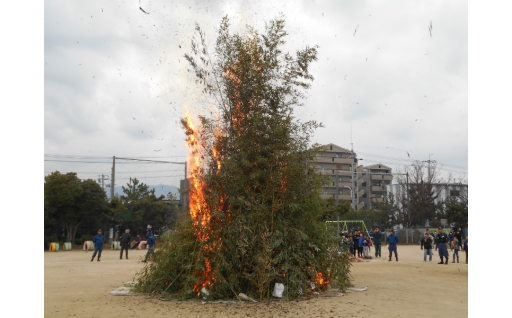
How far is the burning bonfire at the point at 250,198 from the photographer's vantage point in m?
9.27

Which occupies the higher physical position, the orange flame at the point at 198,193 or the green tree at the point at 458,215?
the orange flame at the point at 198,193

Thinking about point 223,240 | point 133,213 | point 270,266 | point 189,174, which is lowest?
point 133,213

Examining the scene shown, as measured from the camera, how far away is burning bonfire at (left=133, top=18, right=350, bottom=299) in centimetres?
927

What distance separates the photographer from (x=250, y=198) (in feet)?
31.6

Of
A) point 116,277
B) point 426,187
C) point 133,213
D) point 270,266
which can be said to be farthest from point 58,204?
point 426,187

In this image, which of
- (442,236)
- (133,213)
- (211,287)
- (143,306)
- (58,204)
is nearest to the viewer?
(143,306)

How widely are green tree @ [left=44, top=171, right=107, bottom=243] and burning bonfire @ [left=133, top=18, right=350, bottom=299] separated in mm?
26305

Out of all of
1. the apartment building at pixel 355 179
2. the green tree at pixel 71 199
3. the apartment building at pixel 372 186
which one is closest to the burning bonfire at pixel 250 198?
the green tree at pixel 71 199

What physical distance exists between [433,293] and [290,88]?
654 cm

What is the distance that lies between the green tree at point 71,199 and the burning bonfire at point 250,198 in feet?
86.3

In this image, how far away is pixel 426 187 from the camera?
54188mm

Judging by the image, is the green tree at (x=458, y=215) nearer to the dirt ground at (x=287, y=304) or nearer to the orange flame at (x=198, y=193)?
the dirt ground at (x=287, y=304)

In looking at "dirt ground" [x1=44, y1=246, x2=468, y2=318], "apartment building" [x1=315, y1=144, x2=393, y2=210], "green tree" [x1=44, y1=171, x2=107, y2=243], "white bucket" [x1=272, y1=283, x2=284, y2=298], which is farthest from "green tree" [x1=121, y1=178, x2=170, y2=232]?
"apartment building" [x1=315, y1=144, x2=393, y2=210]

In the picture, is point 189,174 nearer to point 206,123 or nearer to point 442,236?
point 206,123
